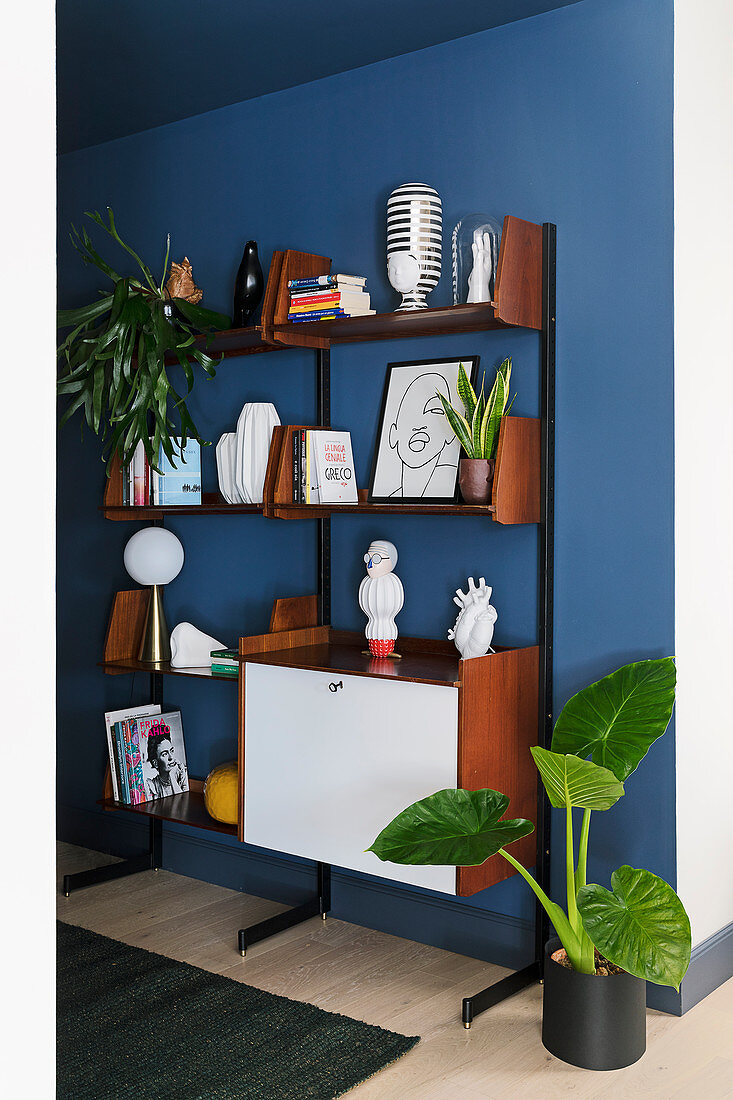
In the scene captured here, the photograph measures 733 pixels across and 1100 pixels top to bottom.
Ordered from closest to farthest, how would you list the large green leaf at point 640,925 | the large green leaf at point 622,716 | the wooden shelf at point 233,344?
the large green leaf at point 640,925
the large green leaf at point 622,716
the wooden shelf at point 233,344

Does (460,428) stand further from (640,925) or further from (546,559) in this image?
(640,925)

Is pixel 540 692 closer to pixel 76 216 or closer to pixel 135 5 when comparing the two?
pixel 135 5

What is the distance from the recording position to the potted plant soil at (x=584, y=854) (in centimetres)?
218

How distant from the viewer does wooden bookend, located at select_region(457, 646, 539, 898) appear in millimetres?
2471

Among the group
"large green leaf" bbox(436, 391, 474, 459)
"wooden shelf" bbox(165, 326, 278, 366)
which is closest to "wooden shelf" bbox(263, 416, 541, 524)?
"large green leaf" bbox(436, 391, 474, 459)

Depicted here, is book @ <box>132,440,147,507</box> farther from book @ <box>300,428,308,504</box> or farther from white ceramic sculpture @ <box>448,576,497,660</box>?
white ceramic sculpture @ <box>448,576,497,660</box>

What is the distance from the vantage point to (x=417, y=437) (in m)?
2.88

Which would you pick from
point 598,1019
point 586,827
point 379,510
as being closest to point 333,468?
point 379,510

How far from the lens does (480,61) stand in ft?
9.26

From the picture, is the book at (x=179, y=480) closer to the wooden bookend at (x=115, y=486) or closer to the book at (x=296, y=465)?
the wooden bookend at (x=115, y=486)

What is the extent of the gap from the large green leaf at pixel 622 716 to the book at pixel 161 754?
1519 millimetres

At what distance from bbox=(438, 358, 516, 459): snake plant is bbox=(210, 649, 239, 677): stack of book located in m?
0.97

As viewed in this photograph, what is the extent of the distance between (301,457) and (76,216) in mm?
1594
